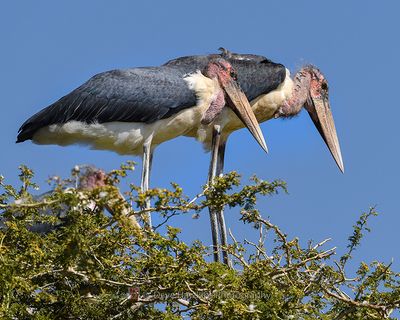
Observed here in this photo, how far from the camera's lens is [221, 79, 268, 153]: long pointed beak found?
1181 centimetres

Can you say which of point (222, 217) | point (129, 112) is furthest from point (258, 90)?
point (129, 112)

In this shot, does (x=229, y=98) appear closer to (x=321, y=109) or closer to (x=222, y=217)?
(x=222, y=217)

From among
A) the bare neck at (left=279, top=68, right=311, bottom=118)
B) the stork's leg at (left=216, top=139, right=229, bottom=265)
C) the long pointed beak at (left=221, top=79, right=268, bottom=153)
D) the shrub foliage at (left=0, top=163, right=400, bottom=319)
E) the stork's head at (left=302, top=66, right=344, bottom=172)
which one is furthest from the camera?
the stork's head at (left=302, top=66, right=344, bottom=172)

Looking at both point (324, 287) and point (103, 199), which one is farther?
point (324, 287)

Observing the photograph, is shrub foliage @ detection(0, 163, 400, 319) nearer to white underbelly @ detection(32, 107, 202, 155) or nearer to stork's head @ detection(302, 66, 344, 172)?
white underbelly @ detection(32, 107, 202, 155)

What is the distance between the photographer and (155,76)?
35.9ft

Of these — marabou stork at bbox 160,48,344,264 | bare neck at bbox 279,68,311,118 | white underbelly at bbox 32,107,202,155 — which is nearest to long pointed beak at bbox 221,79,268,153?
marabou stork at bbox 160,48,344,264

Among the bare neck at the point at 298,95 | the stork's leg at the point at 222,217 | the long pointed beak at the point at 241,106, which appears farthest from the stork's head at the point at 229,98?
the bare neck at the point at 298,95

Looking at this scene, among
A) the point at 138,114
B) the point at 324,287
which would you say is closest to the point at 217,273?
the point at 324,287

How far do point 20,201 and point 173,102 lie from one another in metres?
3.77

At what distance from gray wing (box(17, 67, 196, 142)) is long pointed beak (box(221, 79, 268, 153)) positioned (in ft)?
2.64

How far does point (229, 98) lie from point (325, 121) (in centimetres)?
166

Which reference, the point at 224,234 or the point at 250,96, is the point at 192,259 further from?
the point at 250,96

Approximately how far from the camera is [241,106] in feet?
38.9
